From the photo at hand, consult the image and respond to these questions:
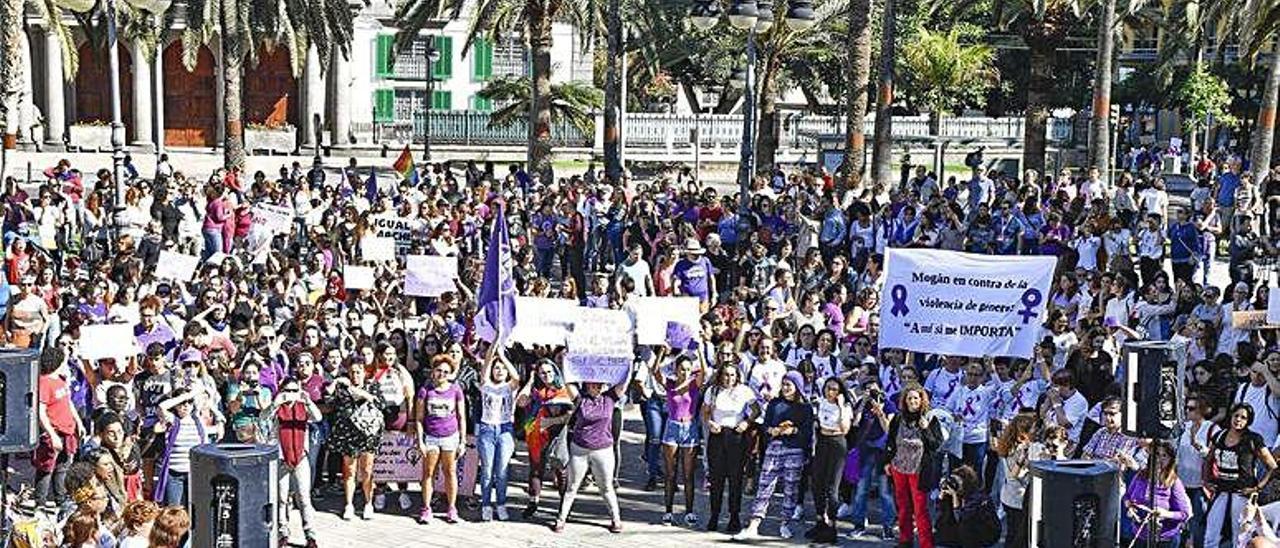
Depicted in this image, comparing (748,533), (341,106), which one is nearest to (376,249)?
(748,533)

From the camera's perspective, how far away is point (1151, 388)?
1145cm

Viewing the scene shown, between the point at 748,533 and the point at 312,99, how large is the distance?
45.5m

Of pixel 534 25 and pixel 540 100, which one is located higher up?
pixel 534 25

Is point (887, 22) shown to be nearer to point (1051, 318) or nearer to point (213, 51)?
point (1051, 318)

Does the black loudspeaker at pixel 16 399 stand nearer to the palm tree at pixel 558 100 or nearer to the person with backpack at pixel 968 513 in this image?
the person with backpack at pixel 968 513

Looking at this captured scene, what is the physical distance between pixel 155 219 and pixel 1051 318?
14134mm

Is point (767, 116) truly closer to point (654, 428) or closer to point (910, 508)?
point (654, 428)

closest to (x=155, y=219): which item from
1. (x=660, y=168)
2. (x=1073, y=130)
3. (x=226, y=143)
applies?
(x=226, y=143)

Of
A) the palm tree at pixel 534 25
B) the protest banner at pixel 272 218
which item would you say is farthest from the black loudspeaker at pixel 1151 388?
the palm tree at pixel 534 25

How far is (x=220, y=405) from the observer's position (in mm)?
14273

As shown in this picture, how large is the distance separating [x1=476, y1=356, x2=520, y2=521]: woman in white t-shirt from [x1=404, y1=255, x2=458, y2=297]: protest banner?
4232 mm

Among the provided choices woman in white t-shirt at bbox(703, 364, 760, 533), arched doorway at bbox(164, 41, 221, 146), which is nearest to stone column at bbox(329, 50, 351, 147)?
arched doorway at bbox(164, 41, 221, 146)

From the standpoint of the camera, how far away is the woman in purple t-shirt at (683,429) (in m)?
15.1

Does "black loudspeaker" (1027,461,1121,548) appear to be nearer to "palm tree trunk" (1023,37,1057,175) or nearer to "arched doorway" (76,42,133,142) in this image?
"palm tree trunk" (1023,37,1057,175)
